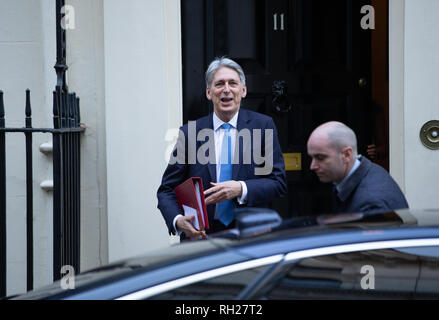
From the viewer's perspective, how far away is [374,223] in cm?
242

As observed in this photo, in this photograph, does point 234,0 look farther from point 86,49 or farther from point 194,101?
point 86,49

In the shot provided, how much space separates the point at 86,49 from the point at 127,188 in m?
1.08

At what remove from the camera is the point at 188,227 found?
3906 mm

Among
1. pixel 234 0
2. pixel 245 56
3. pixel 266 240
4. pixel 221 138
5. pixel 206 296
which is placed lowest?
pixel 206 296

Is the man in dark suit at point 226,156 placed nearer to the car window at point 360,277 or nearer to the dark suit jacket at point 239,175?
the dark suit jacket at point 239,175

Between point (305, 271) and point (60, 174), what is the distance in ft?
8.79

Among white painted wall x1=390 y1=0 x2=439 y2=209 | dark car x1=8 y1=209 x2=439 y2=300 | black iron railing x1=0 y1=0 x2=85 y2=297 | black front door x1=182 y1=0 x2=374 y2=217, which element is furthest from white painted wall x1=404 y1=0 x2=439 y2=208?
dark car x1=8 y1=209 x2=439 y2=300

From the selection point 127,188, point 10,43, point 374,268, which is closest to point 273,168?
point 127,188

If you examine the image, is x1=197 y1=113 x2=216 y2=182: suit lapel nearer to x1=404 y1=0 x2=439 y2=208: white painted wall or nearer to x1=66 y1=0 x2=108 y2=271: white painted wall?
x1=66 y1=0 x2=108 y2=271: white painted wall

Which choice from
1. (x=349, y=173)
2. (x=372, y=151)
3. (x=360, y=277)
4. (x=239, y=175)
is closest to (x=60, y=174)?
(x=239, y=175)

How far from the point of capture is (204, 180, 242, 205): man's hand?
3.93 meters

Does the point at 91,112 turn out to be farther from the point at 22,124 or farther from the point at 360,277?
the point at 360,277

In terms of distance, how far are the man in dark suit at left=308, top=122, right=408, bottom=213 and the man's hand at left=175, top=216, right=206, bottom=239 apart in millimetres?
836

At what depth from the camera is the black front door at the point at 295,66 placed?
5.76 m
